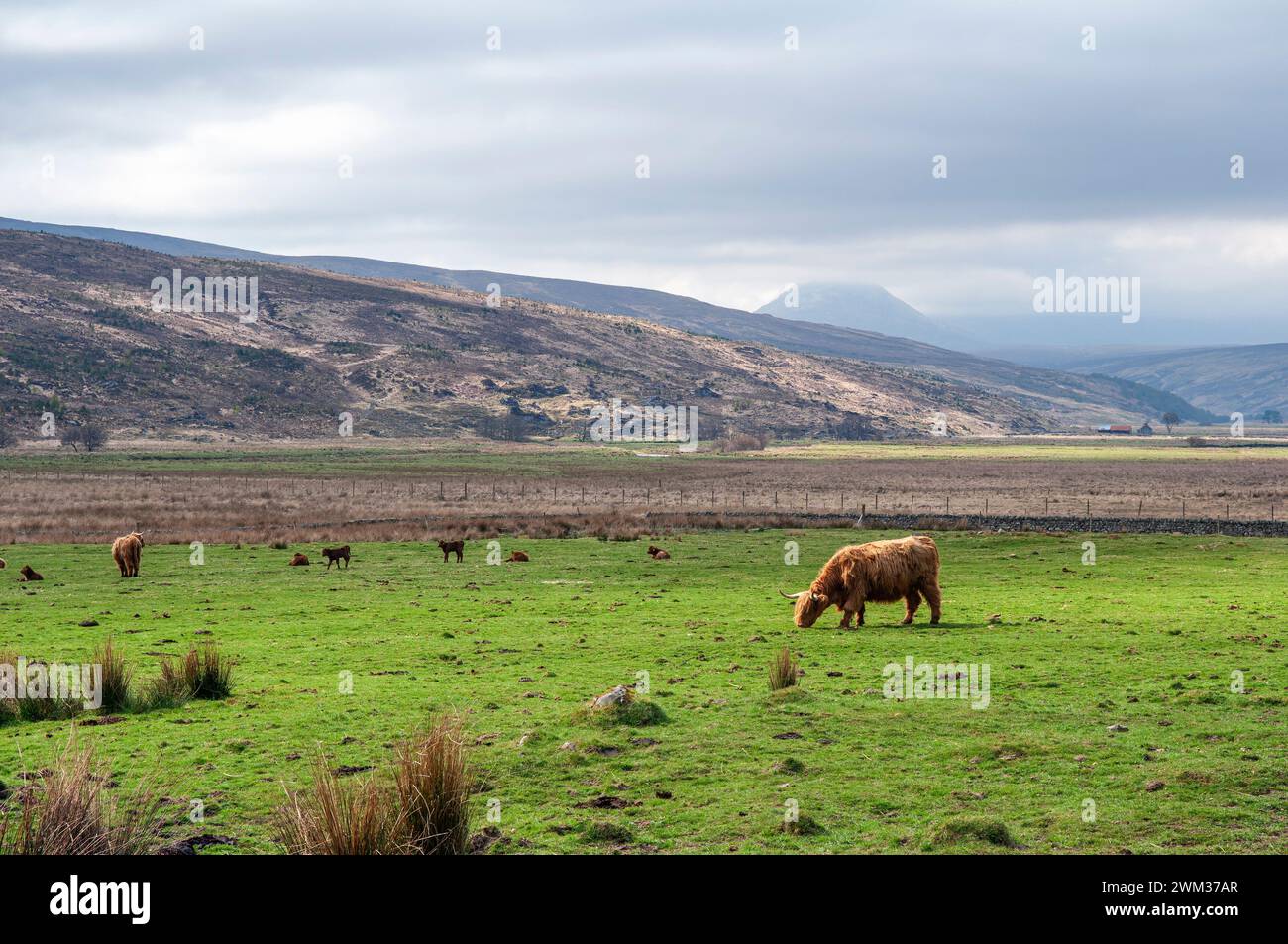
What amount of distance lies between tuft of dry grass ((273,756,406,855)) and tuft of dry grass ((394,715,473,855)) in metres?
0.42

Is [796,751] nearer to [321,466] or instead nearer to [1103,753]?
[1103,753]

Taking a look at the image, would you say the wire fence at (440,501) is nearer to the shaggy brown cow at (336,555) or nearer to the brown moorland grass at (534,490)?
the brown moorland grass at (534,490)

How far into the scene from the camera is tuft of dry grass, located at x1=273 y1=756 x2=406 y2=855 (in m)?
7.94

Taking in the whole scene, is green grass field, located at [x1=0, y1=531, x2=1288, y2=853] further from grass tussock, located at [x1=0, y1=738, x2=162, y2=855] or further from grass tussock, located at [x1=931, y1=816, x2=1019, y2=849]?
grass tussock, located at [x1=0, y1=738, x2=162, y2=855]

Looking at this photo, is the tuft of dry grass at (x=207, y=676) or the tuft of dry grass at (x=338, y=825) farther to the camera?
Answer: the tuft of dry grass at (x=207, y=676)

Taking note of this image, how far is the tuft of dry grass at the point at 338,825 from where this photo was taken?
7.94 metres

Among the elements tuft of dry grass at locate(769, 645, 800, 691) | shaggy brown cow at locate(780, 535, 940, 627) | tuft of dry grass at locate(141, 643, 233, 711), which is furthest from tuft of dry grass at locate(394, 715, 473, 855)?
shaggy brown cow at locate(780, 535, 940, 627)

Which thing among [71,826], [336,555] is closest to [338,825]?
[71,826]

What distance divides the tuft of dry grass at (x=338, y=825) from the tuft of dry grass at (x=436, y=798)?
0.42m

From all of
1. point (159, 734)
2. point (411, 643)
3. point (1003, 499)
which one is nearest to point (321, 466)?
point (1003, 499)

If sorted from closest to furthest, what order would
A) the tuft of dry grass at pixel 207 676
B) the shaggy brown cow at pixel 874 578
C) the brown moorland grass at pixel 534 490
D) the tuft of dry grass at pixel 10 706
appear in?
1. the tuft of dry grass at pixel 10 706
2. the tuft of dry grass at pixel 207 676
3. the shaggy brown cow at pixel 874 578
4. the brown moorland grass at pixel 534 490

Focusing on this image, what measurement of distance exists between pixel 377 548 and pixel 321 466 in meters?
62.6

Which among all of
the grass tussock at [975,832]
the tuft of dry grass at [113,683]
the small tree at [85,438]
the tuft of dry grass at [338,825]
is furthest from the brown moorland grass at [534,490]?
the grass tussock at [975,832]

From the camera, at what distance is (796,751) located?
12.9 metres
